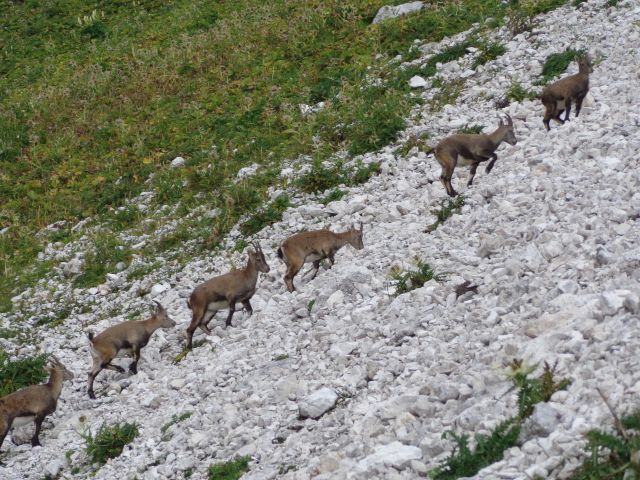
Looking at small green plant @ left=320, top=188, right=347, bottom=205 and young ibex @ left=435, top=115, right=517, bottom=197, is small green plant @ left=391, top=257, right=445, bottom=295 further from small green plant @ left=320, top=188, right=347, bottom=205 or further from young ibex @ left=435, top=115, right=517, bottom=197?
small green plant @ left=320, top=188, right=347, bottom=205

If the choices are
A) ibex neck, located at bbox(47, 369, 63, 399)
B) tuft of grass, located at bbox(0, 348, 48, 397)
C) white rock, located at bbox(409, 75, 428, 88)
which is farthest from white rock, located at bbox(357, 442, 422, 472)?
white rock, located at bbox(409, 75, 428, 88)

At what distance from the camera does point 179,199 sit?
19.5 m

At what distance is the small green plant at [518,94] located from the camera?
17.5m

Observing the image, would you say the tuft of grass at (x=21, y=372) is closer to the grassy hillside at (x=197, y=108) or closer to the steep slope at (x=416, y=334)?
the steep slope at (x=416, y=334)

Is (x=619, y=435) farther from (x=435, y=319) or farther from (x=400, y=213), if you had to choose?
(x=400, y=213)

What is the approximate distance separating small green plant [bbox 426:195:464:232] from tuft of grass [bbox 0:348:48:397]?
23.9 feet

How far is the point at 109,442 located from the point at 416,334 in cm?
452

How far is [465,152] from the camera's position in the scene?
15.0 metres

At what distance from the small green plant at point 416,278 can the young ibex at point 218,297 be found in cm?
331

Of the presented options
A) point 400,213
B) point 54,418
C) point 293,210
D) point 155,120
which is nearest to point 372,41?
point 155,120

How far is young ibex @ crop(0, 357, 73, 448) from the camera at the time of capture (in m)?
12.8

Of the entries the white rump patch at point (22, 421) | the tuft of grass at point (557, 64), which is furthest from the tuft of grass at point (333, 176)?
the white rump patch at point (22, 421)

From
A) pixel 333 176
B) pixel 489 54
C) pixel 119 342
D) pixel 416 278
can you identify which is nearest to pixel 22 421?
pixel 119 342

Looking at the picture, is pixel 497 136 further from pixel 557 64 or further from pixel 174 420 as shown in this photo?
pixel 174 420
